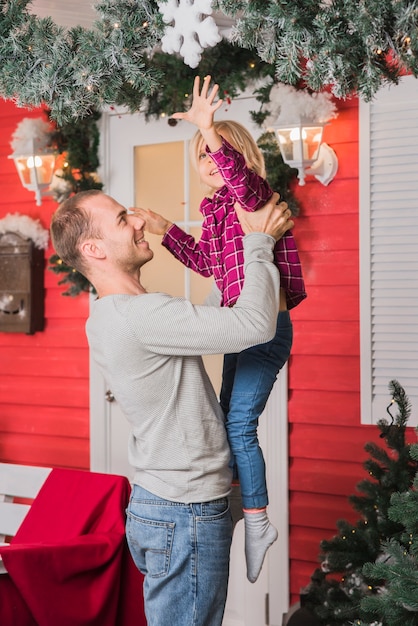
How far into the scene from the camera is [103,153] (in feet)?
13.9

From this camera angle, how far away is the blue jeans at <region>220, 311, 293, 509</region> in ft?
7.02

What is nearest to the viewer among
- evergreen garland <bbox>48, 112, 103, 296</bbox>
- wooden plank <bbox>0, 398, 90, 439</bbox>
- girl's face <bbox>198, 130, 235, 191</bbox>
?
girl's face <bbox>198, 130, 235, 191</bbox>

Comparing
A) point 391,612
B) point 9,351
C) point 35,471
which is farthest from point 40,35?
point 9,351

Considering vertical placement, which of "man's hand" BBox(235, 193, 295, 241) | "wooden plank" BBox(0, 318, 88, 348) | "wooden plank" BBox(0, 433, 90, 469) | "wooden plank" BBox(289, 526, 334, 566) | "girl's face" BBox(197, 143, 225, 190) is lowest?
"wooden plank" BBox(289, 526, 334, 566)

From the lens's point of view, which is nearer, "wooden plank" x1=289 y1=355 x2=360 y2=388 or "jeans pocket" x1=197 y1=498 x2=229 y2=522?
"jeans pocket" x1=197 y1=498 x2=229 y2=522

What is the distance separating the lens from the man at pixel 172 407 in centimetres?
191

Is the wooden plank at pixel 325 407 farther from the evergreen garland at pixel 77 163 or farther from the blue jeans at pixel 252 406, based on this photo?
the blue jeans at pixel 252 406

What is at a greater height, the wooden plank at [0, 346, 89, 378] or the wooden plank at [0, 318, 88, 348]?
the wooden plank at [0, 318, 88, 348]

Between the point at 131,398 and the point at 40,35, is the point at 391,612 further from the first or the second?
the point at 40,35

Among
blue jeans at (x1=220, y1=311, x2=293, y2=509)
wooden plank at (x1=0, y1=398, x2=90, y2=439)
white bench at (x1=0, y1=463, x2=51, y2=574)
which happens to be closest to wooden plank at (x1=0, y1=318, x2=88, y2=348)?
wooden plank at (x1=0, y1=398, x2=90, y2=439)

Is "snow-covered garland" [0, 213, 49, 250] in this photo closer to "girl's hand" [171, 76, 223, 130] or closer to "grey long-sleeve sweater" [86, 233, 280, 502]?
"grey long-sleeve sweater" [86, 233, 280, 502]

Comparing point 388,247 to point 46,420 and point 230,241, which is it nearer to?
point 230,241

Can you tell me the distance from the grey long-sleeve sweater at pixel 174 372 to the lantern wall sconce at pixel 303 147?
1609mm

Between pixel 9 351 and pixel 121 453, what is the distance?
0.94 meters
